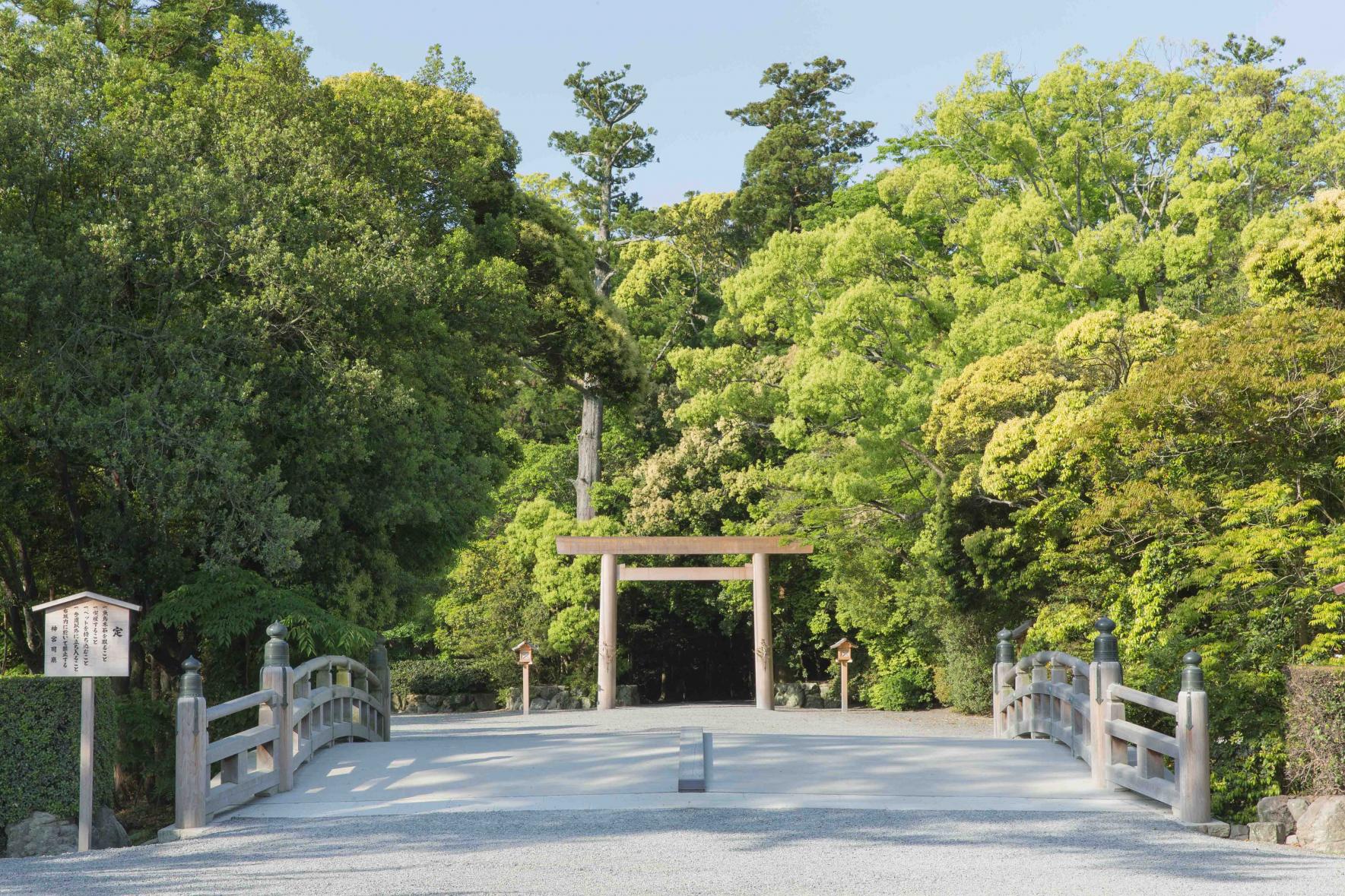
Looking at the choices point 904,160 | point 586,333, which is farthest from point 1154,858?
point 904,160

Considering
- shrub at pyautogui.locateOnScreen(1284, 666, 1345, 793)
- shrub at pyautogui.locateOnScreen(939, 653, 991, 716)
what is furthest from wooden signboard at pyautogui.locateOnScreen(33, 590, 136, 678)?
shrub at pyautogui.locateOnScreen(939, 653, 991, 716)

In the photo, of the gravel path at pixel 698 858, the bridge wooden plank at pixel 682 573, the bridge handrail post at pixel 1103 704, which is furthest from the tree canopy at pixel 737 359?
the gravel path at pixel 698 858

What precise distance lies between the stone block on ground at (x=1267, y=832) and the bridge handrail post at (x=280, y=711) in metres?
6.38

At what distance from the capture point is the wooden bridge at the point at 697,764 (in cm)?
820

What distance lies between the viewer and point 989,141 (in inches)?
847

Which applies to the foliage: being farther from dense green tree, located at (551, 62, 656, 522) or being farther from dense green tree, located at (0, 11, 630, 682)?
dense green tree, located at (0, 11, 630, 682)

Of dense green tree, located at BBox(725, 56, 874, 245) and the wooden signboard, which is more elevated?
dense green tree, located at BBox(725, 56, 874, 245)

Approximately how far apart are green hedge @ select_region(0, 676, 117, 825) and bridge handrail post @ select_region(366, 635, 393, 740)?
4.80m

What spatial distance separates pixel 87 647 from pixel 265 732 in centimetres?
124

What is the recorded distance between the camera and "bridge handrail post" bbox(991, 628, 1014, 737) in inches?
512

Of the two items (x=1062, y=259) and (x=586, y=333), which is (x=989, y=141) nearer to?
(x=1062, y=259)

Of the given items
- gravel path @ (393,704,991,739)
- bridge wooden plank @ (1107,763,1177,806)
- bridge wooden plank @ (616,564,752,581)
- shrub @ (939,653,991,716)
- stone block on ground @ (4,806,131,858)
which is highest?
bridge wooden plank @ (616,564,752,581)

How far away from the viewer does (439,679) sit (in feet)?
98.6

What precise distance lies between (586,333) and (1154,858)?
1294cm
